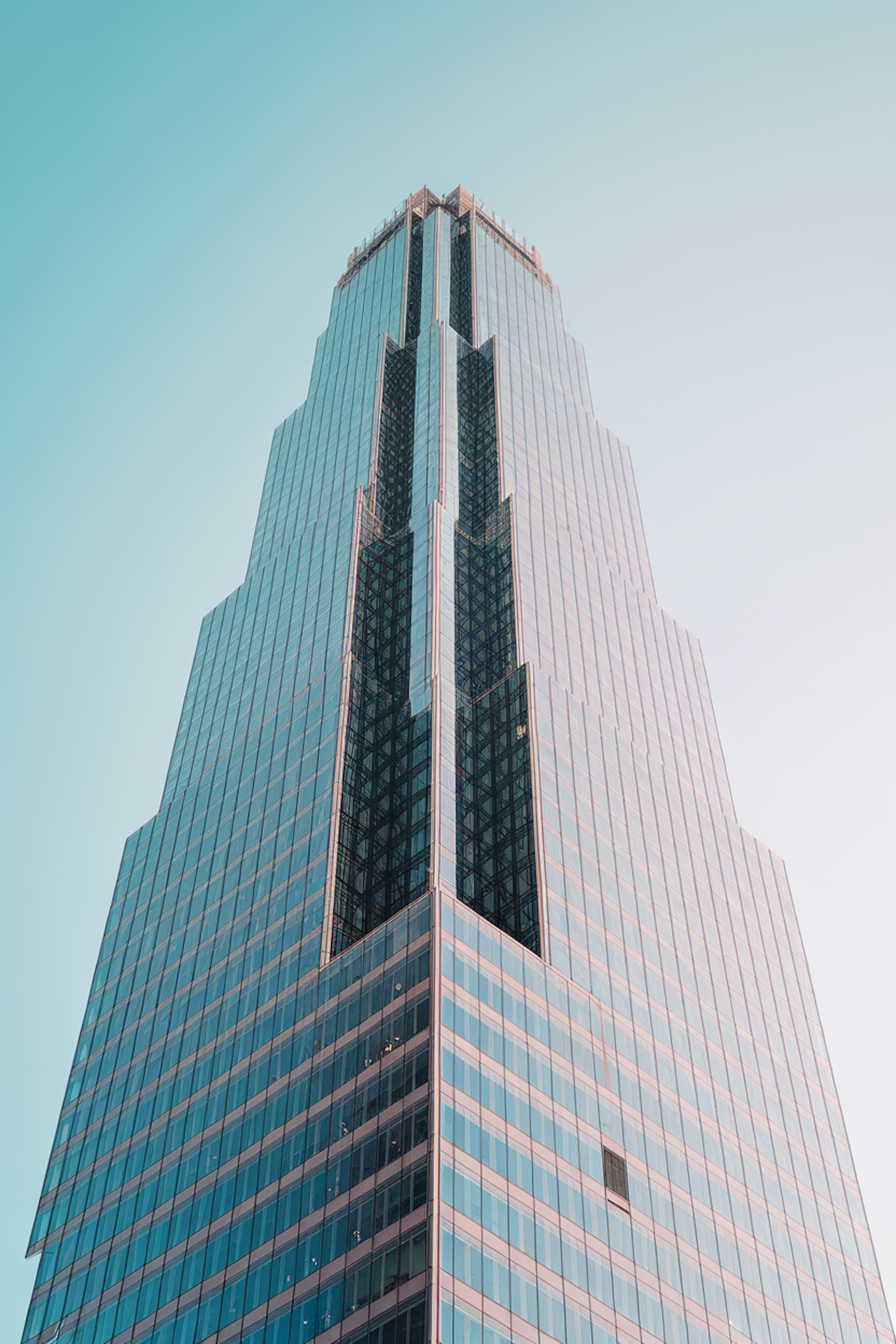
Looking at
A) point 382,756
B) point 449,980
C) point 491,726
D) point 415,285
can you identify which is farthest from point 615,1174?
point 415,285

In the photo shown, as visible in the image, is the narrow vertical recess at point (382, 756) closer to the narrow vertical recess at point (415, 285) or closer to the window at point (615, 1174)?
the window at point (615, 1174)

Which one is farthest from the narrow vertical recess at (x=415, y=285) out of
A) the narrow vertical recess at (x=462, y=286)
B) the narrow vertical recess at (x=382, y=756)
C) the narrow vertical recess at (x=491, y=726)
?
the narrow vertical recess at (x=382, y=756)

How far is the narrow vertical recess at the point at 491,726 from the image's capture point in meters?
97.1

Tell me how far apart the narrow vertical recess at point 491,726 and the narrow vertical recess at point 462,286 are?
1285 inches

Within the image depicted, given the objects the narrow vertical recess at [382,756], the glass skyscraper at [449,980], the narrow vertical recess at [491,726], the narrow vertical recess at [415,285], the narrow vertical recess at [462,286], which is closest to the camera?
the glass skyscraper at [449,980]

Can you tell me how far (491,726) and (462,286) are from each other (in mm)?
84766

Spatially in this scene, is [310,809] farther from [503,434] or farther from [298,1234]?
[503,434]

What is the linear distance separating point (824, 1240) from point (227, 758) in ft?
193

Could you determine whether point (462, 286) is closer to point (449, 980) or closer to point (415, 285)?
point (415, 285)

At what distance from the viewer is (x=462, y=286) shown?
17475 centimetres

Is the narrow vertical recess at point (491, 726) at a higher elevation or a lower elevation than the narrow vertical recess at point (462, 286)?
lower

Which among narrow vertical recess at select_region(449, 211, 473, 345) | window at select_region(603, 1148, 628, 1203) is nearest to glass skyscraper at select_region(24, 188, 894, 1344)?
window at select_region(603, 1148, 628, 1203)

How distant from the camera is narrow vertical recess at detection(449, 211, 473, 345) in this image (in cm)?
16762

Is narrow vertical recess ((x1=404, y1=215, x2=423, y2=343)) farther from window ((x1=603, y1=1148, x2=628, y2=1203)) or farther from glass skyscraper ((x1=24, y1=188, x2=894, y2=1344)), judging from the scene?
window ((x1=603, y1=1148, x2=628, y2=1203))
